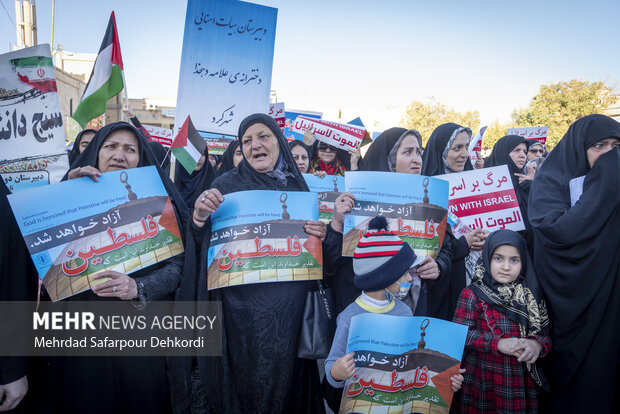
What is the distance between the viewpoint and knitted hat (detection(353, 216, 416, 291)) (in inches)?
72.3

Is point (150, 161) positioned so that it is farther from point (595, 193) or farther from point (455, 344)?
point (595, 193)

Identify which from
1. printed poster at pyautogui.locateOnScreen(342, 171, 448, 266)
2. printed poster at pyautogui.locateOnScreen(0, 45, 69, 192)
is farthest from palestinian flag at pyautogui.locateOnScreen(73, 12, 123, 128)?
printed poster at pyautogui.locateOnScreen(342, 171, 448, 266)

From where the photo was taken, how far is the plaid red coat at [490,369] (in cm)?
226

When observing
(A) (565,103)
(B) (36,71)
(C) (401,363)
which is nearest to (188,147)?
(B) (36,71)

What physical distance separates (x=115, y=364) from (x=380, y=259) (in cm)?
148

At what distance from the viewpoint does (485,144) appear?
28344 mm

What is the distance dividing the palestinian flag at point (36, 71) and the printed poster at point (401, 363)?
227 centimetres

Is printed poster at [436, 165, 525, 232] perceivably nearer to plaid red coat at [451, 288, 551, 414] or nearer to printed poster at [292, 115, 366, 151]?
plaid red coat at [451, 288, 551, 414]

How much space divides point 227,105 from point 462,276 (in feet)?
8.26

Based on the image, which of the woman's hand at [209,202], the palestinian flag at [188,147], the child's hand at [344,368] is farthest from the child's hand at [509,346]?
the palestinian flag at [188,147]

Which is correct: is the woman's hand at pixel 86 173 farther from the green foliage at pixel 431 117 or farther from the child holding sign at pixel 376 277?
the green foliage at pixel 431 117

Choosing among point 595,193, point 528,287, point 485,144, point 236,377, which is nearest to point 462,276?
point 528,287

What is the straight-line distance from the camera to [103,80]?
9.84 ft

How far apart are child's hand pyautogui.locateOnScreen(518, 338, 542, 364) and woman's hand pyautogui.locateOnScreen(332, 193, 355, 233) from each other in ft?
4.14
